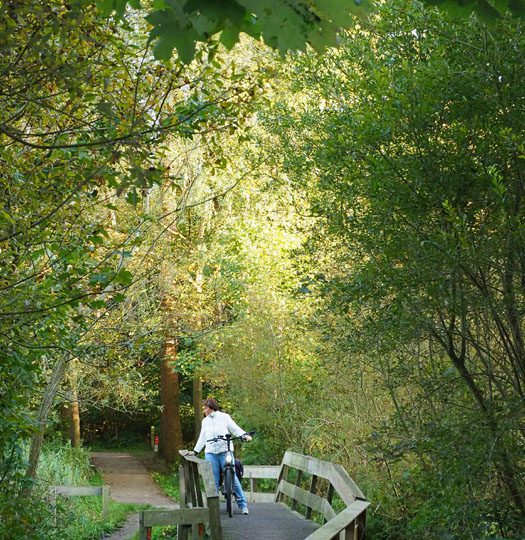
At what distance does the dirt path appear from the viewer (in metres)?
17.4

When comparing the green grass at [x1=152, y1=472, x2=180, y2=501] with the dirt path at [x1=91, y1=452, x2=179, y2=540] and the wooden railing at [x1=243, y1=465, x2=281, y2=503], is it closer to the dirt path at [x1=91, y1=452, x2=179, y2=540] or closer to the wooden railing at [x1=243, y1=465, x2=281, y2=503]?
the dirt path at [x1=91, y1=452, x2=179, y2=540]

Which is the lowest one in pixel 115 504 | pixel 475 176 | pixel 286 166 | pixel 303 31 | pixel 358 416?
pixel 115 504

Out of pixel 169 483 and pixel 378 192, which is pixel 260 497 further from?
pixel 169 483

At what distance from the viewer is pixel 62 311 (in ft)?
22.1

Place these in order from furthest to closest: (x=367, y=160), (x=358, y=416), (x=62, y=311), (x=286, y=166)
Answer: (x=358, y=416) → (x=286, y=166) → (x=367, y=160) → (x=62, y=311)

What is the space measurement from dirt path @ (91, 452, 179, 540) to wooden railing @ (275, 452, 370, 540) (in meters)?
4.90

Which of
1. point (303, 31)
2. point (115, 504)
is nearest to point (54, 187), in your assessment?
point (303, 31)

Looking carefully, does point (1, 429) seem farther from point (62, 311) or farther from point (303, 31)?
point (303, 31)

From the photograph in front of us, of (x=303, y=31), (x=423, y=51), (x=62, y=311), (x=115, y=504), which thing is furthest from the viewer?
(x=115, y=504)

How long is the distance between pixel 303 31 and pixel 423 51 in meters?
4.86

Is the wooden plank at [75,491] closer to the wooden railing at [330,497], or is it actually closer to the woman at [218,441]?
the wooden railing at [330,497]

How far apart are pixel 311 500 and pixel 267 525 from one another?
2.32 feet

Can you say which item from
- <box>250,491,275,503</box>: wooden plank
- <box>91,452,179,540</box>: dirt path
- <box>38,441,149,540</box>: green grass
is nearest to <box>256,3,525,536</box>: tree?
<box>38,441,149,540</box>: green grass

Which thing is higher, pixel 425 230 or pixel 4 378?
pixel 425 230
